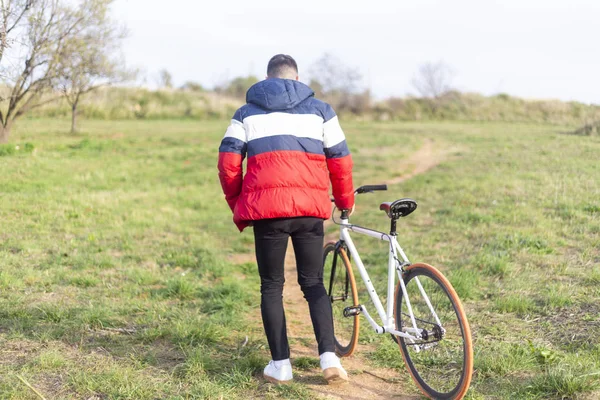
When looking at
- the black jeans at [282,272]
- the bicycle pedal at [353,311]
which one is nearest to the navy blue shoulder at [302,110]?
the black jeans at [282,272]

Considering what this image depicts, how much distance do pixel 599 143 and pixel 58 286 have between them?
12364 millimetres

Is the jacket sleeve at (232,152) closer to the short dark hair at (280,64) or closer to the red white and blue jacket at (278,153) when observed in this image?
the red white and blue jacket at (278,153)

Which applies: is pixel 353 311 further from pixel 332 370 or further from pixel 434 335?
pixel 434 335

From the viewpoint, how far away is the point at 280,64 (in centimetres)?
354

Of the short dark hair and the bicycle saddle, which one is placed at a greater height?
the short dark hair

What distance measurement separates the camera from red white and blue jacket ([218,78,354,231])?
337 centimetres

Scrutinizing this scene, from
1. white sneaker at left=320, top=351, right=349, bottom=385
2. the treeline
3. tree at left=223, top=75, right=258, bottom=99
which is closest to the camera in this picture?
white sneaker at left=320, top=351, right=349, bottom=385

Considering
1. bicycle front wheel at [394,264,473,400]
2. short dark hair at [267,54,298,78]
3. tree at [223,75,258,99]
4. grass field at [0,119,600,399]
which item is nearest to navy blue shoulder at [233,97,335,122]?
short dark hair at [267,54,298,78]

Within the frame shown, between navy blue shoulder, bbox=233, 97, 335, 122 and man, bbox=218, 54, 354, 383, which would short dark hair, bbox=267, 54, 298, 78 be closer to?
man, bbox=218, 54, 354, 383

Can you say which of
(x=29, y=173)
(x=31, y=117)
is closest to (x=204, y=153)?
(x=31, y=117)

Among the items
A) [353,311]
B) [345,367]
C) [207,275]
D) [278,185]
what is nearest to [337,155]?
[278,185]

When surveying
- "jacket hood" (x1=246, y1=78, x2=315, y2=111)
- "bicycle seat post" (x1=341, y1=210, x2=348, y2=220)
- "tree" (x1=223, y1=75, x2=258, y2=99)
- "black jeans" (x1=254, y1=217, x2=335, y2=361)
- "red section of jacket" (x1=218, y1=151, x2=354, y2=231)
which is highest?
"tree" (x1=223, y1=75, x2=258, y2=99)

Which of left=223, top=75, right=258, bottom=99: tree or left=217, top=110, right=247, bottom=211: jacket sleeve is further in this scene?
left=223, top=75, right=258, bottom=99: tree

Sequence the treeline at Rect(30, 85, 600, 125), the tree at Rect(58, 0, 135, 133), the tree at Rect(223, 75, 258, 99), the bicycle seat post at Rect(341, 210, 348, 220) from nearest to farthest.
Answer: the bicycle seat post at Rect(341, 210, 348, 220)
the tree at Rect(58, 0, 135, 133)
the treeline at Rect(30, 85, 600, 125)
the tree at Rect(223, 75, 258, 99)
